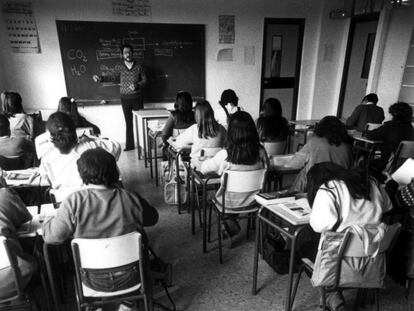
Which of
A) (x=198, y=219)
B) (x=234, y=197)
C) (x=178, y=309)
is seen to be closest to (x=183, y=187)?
(x=198, y=219)

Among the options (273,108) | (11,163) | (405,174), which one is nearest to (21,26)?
(11,163)

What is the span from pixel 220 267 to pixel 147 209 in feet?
3.66

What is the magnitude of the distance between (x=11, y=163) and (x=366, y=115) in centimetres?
429

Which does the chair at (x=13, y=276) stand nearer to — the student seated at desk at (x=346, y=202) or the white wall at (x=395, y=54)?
the student seated at desk at (x=346, y=202)

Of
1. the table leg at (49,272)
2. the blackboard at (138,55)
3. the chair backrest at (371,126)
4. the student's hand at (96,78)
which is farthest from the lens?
the student's hand at (96,78)

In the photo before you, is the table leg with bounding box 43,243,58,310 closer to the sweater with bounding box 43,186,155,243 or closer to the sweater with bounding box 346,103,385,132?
the sweater with bounding box 43,186,155,243

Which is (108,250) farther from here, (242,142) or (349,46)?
(349,46)

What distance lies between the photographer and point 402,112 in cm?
340

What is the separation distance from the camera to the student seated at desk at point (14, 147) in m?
2.88

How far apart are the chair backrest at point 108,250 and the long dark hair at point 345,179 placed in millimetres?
962

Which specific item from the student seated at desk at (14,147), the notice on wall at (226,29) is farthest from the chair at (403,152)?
the notice on wall at (226,29)

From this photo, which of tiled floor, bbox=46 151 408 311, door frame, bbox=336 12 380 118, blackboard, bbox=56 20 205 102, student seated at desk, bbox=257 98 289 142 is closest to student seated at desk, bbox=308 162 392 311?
tiled floor, bbox=46 151 408 311

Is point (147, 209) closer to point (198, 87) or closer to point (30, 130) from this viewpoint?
point (30, 130)

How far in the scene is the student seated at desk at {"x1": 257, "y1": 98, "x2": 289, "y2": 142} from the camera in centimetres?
341
